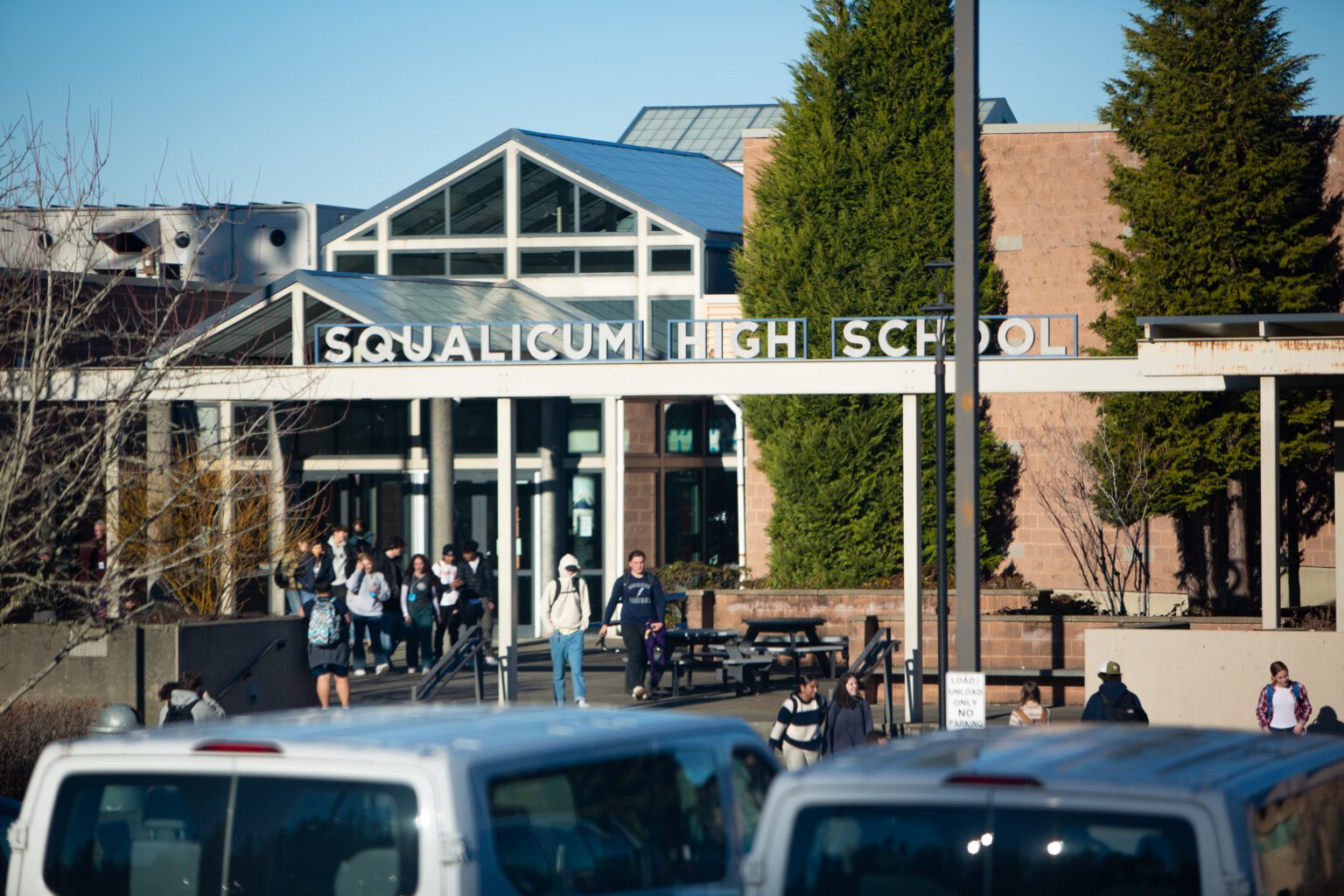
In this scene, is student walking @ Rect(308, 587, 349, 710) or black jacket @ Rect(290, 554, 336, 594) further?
black jacket @ Rect(290, 554, 336, 594)

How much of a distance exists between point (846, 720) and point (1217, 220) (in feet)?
51.4

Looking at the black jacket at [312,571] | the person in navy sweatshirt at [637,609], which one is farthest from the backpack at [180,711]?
the black jacket at [312,571]

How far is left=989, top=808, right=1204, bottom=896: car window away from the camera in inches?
183

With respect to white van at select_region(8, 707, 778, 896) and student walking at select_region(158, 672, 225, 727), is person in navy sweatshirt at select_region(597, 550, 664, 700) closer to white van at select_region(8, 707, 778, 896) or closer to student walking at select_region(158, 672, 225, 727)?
student walking at select_region(158, 672, 225, 727)

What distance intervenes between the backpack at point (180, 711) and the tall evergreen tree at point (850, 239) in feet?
52.3

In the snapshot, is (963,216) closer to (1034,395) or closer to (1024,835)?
(1024,835)

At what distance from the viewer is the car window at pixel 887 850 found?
482cm

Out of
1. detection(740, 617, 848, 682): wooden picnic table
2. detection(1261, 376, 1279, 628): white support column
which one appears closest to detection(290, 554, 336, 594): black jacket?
detection(740, 617, 848, 682): wooden picnic table

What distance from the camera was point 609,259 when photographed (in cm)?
3170

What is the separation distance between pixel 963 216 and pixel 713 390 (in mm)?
8969

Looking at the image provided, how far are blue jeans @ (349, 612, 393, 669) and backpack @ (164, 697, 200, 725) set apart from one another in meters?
8.96

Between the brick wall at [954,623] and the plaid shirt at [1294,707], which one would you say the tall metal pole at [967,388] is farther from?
the brick wall at [954,623]

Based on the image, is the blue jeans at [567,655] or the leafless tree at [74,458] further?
the blue jeans at [567,655]

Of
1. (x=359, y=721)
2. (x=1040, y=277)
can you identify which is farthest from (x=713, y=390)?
(x=359, y=721)
